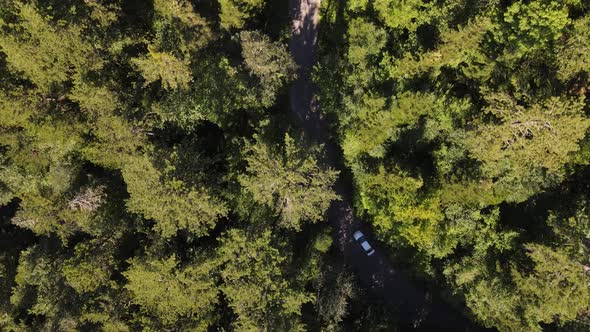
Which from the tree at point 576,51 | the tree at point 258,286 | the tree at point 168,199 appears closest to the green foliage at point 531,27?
the tree at point 576,51

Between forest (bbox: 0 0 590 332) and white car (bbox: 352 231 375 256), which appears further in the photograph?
white car (bbox: 352 231 375 256)

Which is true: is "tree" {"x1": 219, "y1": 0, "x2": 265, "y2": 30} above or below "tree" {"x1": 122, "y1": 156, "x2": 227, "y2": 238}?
above

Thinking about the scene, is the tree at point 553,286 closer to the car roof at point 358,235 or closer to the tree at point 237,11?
the car roof at point 358,235

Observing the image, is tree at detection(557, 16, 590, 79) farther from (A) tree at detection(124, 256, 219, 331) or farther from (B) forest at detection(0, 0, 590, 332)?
(A) tree at detection(124, 256, 219, 331)

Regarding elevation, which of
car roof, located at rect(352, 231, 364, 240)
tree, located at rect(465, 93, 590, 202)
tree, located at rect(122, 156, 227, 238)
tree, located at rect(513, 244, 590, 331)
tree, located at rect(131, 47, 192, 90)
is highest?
tree, located at rect(131, 47, 192, 90)

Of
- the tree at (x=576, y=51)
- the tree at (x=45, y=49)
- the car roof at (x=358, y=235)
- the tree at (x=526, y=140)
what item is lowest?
the tree at (x=526, y=140)

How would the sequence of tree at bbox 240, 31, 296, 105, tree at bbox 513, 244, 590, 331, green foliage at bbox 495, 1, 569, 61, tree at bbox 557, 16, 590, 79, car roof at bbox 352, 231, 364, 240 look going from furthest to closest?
car roof at bbox 352, 231, 364, 240
tree at bbox 240, 31, 296, 105
green foliage at bbox 495, 1, 569, 61
tree at bbox 557, 16, 590, 79
tree at bbox 513, 244, 590, 331

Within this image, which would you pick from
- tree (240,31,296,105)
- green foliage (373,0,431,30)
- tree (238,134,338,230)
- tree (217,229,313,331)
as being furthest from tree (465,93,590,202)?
tree (217,229,313,331)

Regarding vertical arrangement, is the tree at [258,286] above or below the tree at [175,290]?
below
